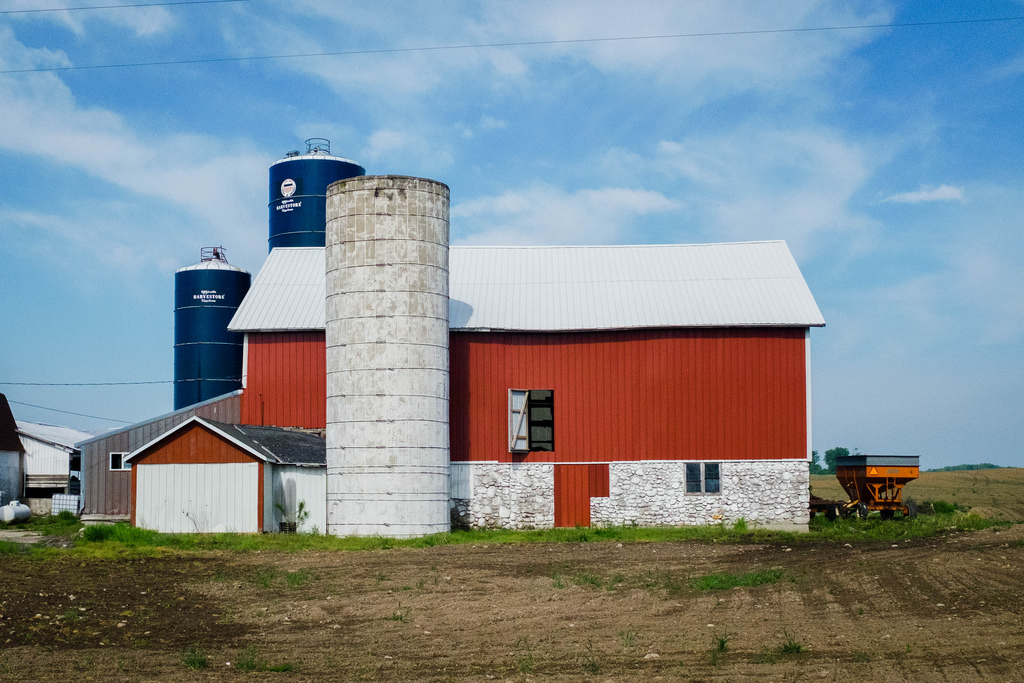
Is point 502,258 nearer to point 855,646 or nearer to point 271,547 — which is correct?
point 271,547

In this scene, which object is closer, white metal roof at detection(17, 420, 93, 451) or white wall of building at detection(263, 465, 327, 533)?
white wall of building at detection(263, 465, 327, 533)

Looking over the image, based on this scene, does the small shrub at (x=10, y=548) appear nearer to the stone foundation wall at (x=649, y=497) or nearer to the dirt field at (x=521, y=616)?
the dirt field at (x=521, y=616)

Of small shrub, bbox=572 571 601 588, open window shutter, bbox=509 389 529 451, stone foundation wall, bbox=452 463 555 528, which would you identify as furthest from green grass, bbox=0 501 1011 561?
small shrub, bbox=572 571 601 588

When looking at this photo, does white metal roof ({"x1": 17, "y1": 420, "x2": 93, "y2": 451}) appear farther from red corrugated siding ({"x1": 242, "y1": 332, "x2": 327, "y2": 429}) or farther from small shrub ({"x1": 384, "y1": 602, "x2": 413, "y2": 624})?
small shrub ({"x1": 384, "y1": 602, "x2": 413, "y2": 624})

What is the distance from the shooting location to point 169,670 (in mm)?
11664

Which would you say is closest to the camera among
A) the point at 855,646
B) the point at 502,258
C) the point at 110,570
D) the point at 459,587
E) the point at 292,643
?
the point at 855,646

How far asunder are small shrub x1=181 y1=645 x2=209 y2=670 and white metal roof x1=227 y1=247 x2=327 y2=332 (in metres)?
19.2

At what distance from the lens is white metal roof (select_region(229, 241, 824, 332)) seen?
3098cm

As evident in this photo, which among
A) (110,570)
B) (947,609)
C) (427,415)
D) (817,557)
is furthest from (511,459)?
(947,609)

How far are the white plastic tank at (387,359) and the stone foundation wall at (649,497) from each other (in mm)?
2192

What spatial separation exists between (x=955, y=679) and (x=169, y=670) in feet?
28.0

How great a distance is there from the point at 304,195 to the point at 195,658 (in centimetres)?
2959

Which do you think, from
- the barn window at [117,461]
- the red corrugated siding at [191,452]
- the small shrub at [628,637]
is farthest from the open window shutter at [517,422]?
the small shrub at [628,637]

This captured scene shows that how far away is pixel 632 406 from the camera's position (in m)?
30.5
